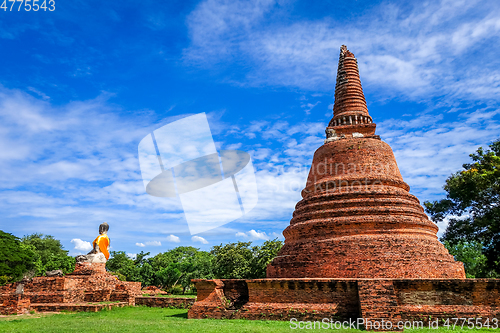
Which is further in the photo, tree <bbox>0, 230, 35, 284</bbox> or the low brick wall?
tree <bbox>0, 230, 35, 284</bbox>

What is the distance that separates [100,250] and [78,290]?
349 cm

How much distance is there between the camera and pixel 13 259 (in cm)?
3612

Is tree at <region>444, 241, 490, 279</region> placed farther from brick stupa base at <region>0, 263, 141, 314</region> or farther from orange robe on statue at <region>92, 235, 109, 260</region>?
orange robe on statue at <region>92, 235, 109, 260</region>

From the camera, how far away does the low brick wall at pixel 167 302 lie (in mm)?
18056

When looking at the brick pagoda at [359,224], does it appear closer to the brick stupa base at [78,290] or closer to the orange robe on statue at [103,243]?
the brick stupa base at [78,290]

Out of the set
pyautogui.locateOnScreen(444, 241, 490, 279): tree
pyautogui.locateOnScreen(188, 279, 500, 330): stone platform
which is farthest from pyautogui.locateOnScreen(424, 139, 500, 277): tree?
pyautogui.locateOnScreen(188, 279, 500, 330): stone platform

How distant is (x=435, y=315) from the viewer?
10961 mm

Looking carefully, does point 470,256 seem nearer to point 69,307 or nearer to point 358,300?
point 358,300

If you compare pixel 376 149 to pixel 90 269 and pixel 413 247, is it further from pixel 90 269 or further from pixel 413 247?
pixel 90 269

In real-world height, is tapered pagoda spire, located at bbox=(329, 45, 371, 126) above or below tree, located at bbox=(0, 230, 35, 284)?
above

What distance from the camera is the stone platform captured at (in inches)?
427

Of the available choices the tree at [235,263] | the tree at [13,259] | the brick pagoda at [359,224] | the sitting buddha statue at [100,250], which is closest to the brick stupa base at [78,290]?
the sitting buddha statue at [100,250]

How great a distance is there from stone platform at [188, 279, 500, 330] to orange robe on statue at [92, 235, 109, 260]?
503 inches

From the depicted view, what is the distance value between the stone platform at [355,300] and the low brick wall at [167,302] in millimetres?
5086
